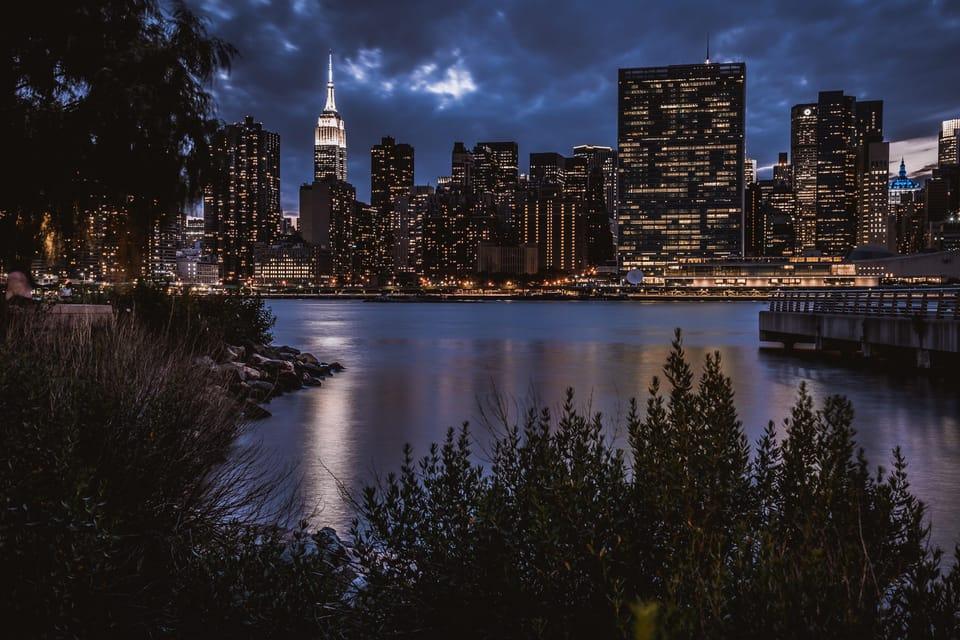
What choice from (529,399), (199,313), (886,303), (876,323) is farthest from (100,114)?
(886,303)

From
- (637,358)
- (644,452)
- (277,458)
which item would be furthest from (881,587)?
(637,358)

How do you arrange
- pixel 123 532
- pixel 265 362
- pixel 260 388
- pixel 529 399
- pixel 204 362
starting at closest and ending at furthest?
pixel 123 532 < pixel 204 362 < pixel 260 388 < pixel 529 399 < pixel 265 362

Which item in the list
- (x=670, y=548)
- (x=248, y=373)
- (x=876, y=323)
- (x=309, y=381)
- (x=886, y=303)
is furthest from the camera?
(x=886, y=303)

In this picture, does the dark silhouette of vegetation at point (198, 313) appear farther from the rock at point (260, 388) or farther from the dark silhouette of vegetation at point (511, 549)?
the dark silhouette of vegetation at point (511, 549)

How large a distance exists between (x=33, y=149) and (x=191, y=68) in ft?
9.89

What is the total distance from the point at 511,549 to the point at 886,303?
39234 mm

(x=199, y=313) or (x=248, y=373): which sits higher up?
(x=199, y=313)

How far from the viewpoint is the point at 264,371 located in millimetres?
25031

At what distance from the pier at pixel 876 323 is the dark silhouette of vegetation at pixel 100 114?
84.9 ft

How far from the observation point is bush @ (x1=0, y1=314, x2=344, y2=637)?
4.54 meters

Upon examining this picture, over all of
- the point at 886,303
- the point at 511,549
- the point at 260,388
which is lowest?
the point at 260,388

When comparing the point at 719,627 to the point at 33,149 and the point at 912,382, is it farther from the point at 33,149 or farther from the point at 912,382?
the point at 912,382

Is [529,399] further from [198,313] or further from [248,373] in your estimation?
[198,313]

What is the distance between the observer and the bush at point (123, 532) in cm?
454
